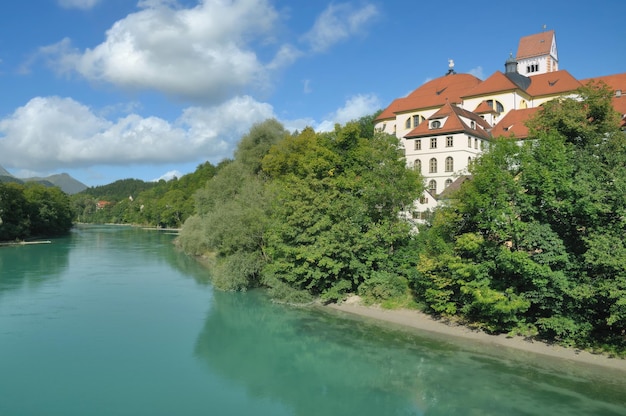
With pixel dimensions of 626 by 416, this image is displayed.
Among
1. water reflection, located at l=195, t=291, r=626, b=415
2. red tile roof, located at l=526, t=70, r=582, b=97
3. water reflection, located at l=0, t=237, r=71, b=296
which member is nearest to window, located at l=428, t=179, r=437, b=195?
red tile roof, located at l=526, t=70, r=582, b=97

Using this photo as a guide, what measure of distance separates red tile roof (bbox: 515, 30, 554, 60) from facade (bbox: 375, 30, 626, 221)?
1665 cm

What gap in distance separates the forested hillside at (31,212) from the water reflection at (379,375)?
54147 millimetres

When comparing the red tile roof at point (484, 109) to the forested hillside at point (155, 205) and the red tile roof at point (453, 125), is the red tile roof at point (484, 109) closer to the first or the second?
the red tile roof at point (453, 125)

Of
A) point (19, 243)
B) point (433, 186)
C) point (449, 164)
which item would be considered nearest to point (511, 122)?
point (449, 164)

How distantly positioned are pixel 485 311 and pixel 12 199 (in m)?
66.4

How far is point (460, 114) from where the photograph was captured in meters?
35.3

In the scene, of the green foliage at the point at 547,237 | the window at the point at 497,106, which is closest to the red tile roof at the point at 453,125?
the window at the point at 497,106

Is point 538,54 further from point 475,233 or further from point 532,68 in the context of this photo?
point 475,233

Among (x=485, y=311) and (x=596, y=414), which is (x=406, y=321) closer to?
(x=485, y=311)

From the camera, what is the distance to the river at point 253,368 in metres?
14.2

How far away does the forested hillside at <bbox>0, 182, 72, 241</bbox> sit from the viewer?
63.4 metres

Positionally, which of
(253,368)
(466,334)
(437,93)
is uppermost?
(437,93)

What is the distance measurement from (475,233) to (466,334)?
4.39 meters

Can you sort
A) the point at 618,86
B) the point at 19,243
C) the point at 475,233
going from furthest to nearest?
the point at 19,243
the point at 618,86
the point at 475,233
